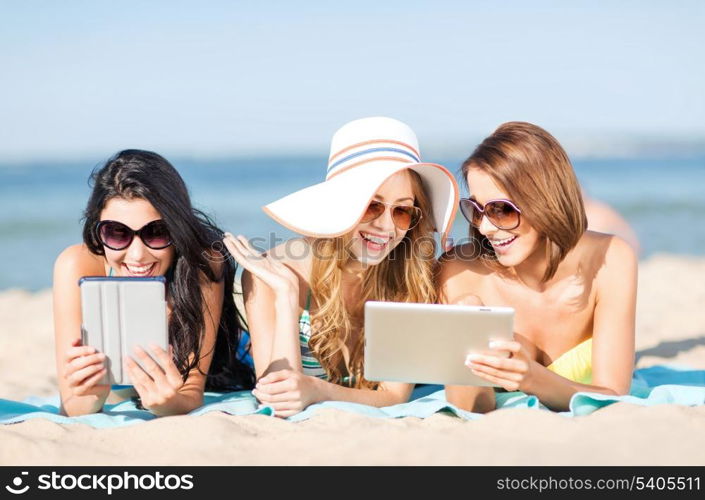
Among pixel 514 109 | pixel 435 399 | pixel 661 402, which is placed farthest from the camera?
pixel 514 109

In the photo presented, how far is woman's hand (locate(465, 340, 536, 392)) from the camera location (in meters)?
3.45

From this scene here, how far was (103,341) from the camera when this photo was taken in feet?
11.7

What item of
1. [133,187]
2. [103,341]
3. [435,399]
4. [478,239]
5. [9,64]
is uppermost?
[9,64]

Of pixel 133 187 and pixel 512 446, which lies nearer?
pixel 512 446

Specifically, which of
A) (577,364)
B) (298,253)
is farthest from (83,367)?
(577,364)

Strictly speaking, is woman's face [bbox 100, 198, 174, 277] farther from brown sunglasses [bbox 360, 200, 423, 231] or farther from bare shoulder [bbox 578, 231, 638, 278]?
bare shoulder [bbox 578, 231, 638, 278]

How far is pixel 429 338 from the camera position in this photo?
3.49 metres

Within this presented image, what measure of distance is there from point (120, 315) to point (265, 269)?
0.74 m

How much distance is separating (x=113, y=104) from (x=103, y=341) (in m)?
31.3

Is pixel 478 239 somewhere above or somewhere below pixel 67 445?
above

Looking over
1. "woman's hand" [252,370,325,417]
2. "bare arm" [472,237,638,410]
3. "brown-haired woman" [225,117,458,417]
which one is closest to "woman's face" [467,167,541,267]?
"brown-haired woman" [225,117,458,417]

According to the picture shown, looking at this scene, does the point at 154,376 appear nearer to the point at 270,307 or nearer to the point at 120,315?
the point at 120,315
